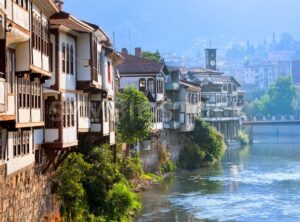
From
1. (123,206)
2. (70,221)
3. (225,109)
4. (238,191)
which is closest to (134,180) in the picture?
(238,191)

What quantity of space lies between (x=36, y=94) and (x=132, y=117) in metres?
35.7

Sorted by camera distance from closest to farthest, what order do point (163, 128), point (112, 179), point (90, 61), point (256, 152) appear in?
point (90, 61), point (112, 179), point (163, 128), point (256, 152)

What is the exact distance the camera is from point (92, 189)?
40.2 m

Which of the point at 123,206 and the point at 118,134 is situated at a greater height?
the point at 118,134

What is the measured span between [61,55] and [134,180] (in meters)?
27.9

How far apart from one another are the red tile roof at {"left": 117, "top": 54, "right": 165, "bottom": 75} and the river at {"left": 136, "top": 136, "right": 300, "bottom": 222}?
12051 millimetres

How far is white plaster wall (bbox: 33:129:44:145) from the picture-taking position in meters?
30.1

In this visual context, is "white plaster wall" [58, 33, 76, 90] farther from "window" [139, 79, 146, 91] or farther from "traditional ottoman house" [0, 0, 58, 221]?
"window" [139, 79, 146, 91]

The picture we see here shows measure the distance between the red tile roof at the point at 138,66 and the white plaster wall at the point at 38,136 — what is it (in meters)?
45.4

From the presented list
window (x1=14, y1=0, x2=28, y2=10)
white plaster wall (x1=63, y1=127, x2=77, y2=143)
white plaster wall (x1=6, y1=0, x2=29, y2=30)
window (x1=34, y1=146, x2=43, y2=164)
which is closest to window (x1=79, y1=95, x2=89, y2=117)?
white plaster wall (x1=63, y1=127, x2=77, y2=143)

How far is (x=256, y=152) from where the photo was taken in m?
113

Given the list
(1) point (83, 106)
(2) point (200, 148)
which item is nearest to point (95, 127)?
(1) point (83, 106)

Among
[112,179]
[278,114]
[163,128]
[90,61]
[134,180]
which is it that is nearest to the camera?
[90,61]

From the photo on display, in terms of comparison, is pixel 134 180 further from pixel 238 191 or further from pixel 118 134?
pixel 238 191
